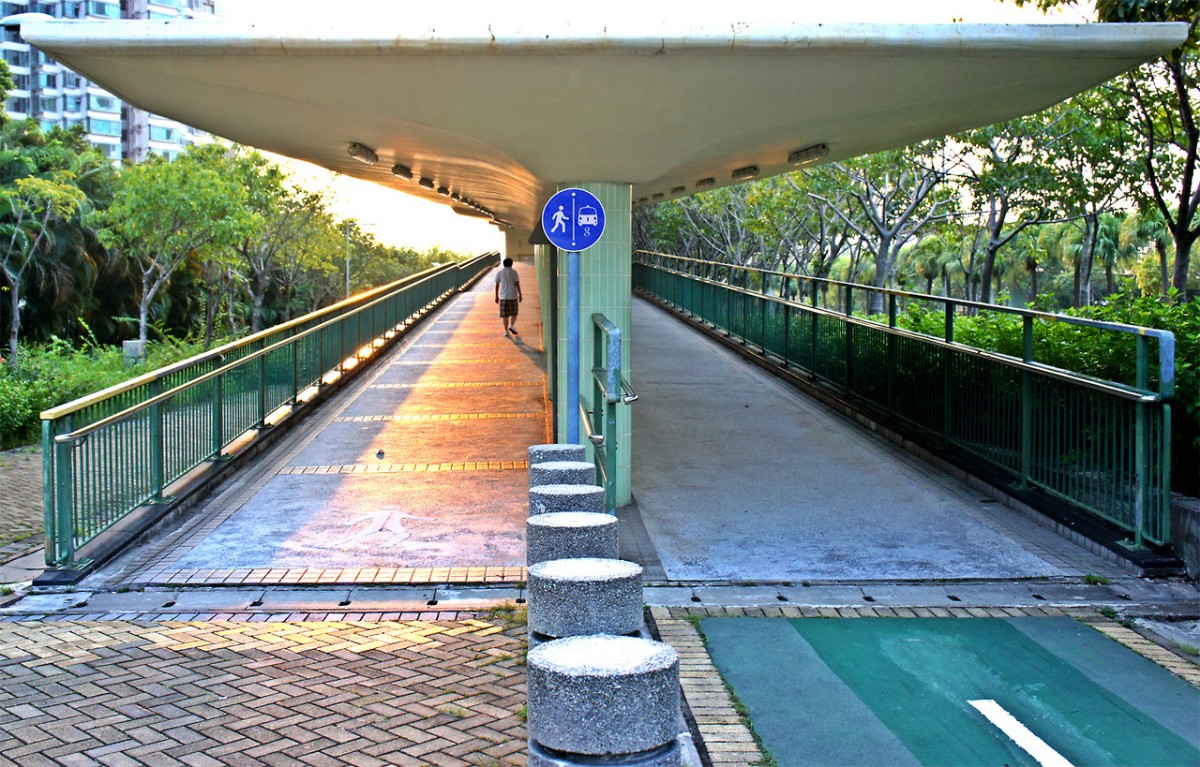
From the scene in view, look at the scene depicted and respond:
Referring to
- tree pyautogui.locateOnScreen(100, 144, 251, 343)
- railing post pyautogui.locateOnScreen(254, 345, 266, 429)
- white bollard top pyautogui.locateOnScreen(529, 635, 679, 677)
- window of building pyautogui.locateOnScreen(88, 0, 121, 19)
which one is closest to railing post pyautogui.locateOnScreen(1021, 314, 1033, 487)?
white bollard top pyautogui.locateOnScreen(529, 635, 679, 677)

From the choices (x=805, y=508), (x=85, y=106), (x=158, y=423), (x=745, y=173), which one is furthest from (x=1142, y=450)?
(x=85, y=106)

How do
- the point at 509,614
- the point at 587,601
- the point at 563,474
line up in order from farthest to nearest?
the point at 563,474
the point at 509,614
the point at 587,601

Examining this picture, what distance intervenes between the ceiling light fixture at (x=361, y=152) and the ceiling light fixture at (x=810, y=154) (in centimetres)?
400

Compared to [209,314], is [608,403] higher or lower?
lower

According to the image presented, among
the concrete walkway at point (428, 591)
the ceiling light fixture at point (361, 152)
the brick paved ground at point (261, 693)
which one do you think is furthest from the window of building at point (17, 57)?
the brick paved ground at point (261, 693)

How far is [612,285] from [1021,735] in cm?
555

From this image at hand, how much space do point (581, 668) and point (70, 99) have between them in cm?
11207

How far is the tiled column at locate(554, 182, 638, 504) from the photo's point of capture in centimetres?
975

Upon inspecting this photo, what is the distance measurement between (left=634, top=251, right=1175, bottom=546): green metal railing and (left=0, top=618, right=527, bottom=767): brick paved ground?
4.33 m

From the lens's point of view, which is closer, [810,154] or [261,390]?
[810,154]

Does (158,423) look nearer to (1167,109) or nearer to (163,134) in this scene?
(1167,109)

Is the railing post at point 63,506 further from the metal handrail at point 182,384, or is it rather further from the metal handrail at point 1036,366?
the metal handrail at point 1036,366

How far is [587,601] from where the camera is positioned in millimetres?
5074

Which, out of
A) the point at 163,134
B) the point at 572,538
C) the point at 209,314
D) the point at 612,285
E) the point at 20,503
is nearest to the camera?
the point at 572,538
